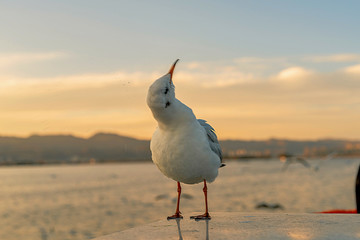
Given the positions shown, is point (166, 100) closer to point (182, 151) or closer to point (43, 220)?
point (182, 151)

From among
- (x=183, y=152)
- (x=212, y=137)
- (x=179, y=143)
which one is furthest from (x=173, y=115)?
(x=212, y=137)

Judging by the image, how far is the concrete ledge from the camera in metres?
5.60

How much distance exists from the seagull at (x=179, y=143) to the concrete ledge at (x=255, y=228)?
77cm

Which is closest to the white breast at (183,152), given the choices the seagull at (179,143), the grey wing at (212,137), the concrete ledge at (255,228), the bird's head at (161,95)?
the seagull at (179,143)

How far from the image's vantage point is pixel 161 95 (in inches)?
222

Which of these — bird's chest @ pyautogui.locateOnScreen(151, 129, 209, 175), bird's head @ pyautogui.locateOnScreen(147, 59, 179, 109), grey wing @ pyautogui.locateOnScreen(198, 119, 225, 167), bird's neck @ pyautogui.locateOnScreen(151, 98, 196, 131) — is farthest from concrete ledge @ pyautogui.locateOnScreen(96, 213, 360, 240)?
bird's head @ pyautogui.locateOnScreen(147, 59, 179, 109)

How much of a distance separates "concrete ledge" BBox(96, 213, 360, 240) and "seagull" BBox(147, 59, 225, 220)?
77 cm

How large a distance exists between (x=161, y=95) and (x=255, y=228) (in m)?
2.29

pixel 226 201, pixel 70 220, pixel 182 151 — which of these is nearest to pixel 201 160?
pixel 182 151

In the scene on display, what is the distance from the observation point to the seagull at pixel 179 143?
19.4 feet

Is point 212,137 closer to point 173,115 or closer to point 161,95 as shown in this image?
point 173,115

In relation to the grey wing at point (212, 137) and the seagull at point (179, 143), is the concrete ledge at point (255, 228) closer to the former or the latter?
→ the seagull at point (179, 143)

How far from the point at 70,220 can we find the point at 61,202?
1232 inches

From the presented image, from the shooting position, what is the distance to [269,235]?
5.55 meters
